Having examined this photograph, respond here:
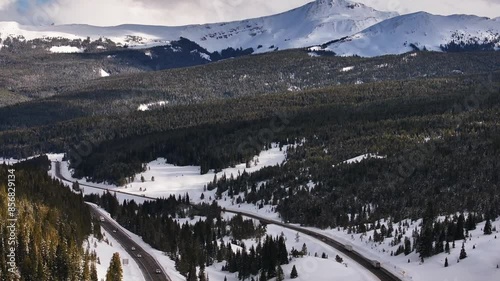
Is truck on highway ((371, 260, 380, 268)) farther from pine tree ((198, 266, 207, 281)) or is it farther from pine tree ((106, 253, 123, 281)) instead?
pine tree ((106, 253, 123, 281))

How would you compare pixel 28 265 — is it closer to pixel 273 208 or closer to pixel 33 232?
pixel 33 232

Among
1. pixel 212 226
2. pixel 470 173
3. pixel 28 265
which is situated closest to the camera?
pixel 28 265

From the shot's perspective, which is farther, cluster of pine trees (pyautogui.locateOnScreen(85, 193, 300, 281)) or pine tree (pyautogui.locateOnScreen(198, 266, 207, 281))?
cluster of pine trees (pyautogui.locateOnScreen(85, 193, 300, 281))

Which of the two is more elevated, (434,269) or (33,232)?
(33,232)

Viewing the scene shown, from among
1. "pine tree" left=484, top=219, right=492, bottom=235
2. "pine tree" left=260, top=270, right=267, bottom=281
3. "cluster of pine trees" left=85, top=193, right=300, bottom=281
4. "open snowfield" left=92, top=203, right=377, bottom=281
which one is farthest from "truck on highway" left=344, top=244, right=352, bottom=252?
"pine tree" left=484, top=219, right=492, bottom=235

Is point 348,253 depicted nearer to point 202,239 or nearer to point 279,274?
point 279,274

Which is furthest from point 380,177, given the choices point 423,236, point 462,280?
point 462,280

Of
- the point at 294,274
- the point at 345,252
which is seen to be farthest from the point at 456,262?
the point at 345,252
